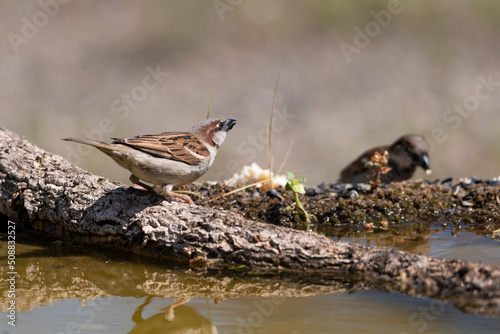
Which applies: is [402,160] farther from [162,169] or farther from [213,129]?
[162,169]

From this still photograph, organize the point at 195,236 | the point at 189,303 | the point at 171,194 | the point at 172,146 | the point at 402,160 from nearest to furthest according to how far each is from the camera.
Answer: the point at 189,303
the point at 195,236
the point at 172,146
the point at 171,194
the point at 402,160

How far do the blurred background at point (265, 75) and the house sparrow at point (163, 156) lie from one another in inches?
285

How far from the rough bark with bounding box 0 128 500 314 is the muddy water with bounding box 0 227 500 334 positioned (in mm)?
126

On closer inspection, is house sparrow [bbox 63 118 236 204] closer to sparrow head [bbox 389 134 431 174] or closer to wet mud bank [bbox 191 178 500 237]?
wet mud bank [bbox 191 178 500 237]

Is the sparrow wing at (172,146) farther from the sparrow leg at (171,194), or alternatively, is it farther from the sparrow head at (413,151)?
the sparrow head at (413,151)

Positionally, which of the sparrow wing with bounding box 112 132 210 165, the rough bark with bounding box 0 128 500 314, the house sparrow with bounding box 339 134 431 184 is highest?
the house sparrow with bounding box 339 134 431 184

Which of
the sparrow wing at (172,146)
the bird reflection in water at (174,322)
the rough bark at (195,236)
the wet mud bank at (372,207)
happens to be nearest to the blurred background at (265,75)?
the wet mud bank at (372,207)

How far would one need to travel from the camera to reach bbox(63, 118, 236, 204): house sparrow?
5.32 m

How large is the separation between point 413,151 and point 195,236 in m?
5.19

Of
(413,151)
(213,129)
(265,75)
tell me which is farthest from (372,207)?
(265,75)

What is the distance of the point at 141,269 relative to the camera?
A: 17.0 feet

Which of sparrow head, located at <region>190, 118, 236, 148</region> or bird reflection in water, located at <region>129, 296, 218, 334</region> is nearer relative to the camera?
bird reflection in water, located at <region>129, 296, 218, 334</region>

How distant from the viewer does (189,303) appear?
4402 mm

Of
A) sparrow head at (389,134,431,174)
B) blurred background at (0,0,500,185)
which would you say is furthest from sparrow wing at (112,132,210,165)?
blurred background at (0,0,500,185)
